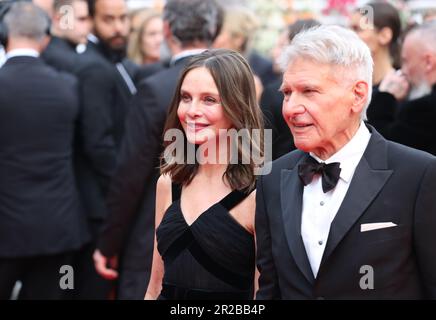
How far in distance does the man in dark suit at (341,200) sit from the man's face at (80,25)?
382 centimetres

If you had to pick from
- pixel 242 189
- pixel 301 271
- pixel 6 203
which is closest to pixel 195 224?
pixel 242 189

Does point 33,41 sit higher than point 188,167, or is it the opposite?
point 33,41

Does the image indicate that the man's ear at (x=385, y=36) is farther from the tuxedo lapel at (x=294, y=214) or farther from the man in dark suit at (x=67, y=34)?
the tuxedo lapel at (x=294, y=214)

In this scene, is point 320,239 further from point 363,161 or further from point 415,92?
point 415,92

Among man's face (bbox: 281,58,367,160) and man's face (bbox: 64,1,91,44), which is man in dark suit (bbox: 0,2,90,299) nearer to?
man's face (bbox: 64,1,91,44)

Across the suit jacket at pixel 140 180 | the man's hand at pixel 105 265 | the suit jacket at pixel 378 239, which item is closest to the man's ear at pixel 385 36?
the suit jacket at pixel 140 180

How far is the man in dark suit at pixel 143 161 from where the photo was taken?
15.2ft

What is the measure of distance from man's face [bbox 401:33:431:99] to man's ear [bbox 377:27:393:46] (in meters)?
0.61

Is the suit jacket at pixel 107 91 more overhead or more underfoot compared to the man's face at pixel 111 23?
more underfoot

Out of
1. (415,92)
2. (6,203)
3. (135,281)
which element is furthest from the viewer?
(6,203)

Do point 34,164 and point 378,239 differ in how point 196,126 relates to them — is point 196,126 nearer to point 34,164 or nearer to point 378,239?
point 378,239

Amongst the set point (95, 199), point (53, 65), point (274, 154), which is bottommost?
point (95, 199)

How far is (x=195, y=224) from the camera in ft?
10.8
